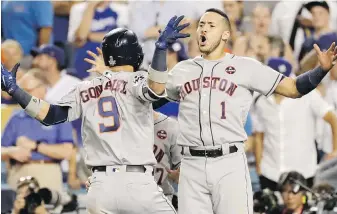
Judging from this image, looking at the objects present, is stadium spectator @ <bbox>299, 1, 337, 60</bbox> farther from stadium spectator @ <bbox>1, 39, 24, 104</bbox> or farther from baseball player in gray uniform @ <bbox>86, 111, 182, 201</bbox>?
baseball player in gray uniform @ <bbox>86, 111, 182, 201</bbox>

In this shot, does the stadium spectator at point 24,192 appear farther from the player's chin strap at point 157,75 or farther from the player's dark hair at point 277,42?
the player's dark hair at point 277,42

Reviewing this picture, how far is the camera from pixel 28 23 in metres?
10.1

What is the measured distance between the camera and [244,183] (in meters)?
5.61

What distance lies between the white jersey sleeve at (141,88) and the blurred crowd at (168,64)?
2367 mm

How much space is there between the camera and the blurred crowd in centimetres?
848

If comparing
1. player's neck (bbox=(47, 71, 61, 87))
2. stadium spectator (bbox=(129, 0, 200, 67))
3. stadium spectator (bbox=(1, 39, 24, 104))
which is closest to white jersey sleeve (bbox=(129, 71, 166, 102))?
player's neck (bbox=(47, 71, 61, 87))

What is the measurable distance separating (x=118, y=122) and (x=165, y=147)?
0.93 meters

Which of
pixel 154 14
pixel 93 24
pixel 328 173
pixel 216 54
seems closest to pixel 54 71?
pixel 93 24

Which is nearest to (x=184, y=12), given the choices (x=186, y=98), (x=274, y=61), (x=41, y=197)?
(x=274, y=61)

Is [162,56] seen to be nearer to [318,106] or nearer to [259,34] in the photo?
[318,106]

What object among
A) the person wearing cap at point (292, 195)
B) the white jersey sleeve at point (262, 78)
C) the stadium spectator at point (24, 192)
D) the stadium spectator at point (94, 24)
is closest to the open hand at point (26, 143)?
the stadium spectator at point (24, 192)

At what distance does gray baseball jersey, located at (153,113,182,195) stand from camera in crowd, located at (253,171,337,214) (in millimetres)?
1243

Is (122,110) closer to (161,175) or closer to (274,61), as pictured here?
(161,175)

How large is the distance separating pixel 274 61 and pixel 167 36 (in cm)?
374
